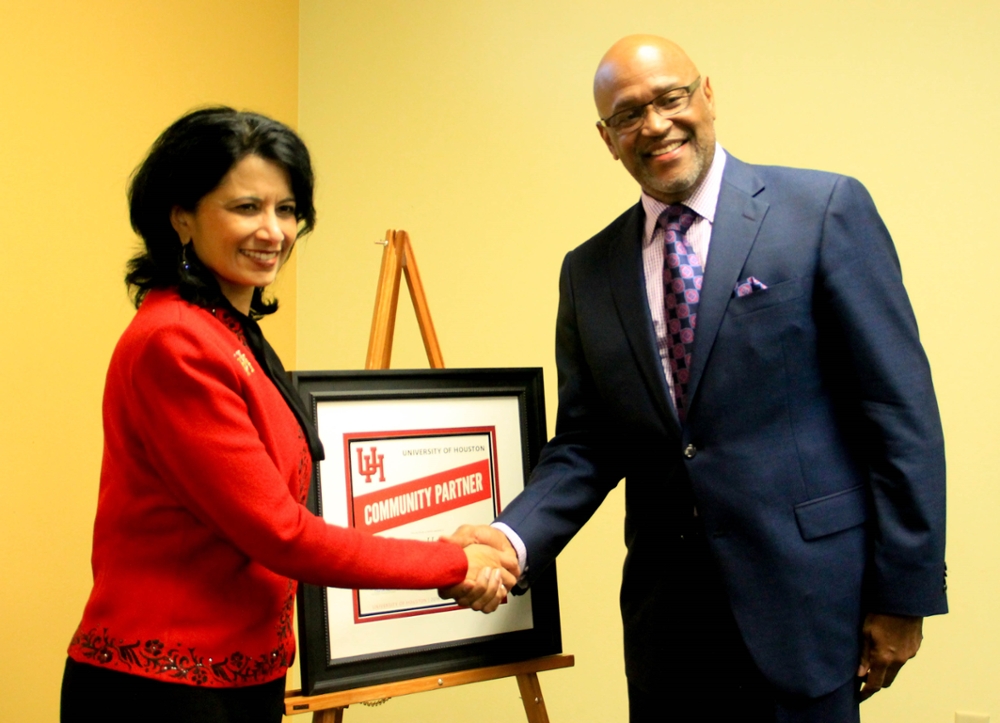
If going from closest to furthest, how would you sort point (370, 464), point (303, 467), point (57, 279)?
point (303, 467) < point (370, 464) < point (57, 279)

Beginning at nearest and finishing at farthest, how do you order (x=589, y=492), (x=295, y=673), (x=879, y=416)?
(x=879, y=416) → (x=589, y=492) → (x=295, y=673)

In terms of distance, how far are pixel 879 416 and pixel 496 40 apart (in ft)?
6.68

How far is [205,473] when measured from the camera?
1276mm

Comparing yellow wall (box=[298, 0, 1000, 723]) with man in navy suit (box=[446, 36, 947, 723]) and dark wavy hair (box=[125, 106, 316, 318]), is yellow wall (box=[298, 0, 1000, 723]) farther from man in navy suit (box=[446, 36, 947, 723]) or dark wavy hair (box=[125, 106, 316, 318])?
dark wavy hair (box=[125, 106, 316, 318])

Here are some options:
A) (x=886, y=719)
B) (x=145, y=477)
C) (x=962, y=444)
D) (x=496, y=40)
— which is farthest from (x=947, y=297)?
(x=145, y=477)

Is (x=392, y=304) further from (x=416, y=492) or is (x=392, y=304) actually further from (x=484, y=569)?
(x=484, y=569)

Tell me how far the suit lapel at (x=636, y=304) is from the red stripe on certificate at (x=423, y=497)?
0.51 meters

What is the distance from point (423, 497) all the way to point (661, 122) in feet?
3.00

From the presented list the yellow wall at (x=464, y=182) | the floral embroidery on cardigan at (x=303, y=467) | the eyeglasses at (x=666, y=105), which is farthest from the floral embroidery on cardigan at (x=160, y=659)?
the eyeglasses at (x=666, y=105)

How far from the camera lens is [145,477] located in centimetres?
131

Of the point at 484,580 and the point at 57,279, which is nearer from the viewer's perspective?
the point at 484,580

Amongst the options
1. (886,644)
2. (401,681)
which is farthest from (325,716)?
(886,644)

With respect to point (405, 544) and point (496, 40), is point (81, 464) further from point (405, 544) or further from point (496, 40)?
point (496, 40)

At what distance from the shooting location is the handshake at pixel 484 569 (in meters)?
1.68
